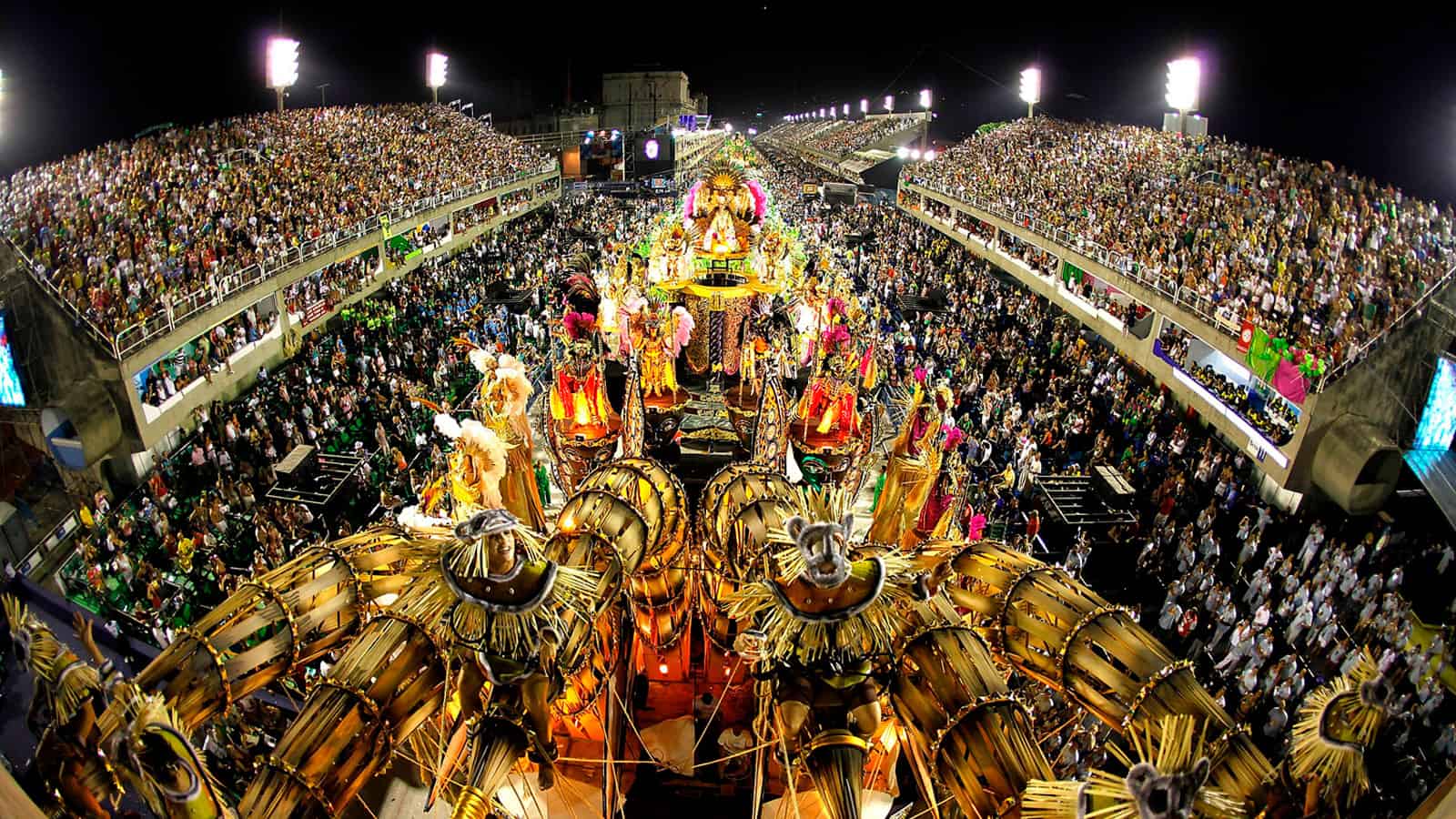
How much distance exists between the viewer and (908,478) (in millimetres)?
7074

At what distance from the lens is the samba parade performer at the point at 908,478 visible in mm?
7086

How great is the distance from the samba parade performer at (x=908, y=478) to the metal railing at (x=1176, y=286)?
30.3 feet

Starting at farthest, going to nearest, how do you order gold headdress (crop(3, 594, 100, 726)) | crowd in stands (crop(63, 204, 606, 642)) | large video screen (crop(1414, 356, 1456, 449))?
1. large video screen (crop(1414, 356, 1456, 449))
2. crowd in stands (crop(63, 204, 606, 642))
3. gold headdress (crop(3, 594, 100, 726))

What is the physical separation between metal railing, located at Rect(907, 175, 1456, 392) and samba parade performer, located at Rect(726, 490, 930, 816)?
12.2 m

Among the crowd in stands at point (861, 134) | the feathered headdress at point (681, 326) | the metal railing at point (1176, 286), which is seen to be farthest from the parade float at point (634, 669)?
the crowd in stands at point (861, 134)

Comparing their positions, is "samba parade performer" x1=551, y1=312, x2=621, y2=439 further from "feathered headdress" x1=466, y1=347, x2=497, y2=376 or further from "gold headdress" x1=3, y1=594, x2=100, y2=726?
"gold headdress" x1=3, y1=594, x2=100, y2=726

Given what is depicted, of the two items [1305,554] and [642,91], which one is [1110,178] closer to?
[1305,554]

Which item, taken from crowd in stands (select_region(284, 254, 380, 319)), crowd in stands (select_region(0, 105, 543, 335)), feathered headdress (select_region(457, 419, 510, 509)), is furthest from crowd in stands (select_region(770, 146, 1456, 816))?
crowd in stands (select_region(284, 254, 380, 319))

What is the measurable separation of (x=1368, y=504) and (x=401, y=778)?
14934 mm

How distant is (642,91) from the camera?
9100cm

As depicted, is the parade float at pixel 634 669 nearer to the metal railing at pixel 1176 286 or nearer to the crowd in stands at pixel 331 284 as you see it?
the metal railing at pixel 1176 286

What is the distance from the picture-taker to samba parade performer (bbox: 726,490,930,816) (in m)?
4.02

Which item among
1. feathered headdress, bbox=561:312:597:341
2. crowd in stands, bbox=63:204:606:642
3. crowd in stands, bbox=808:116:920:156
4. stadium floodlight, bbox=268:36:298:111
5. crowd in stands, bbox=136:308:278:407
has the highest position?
stadium floodlight, bbox=268:36:298:111

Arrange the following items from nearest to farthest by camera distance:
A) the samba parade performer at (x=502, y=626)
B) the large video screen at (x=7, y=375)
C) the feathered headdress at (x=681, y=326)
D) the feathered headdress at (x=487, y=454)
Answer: the samba parade performer at (x=502, y=626) → the feathered headdress at (x=487, y=454) → the large video screen at (x=7, y=375) → the feathered headdress at (x=681, y=326)
